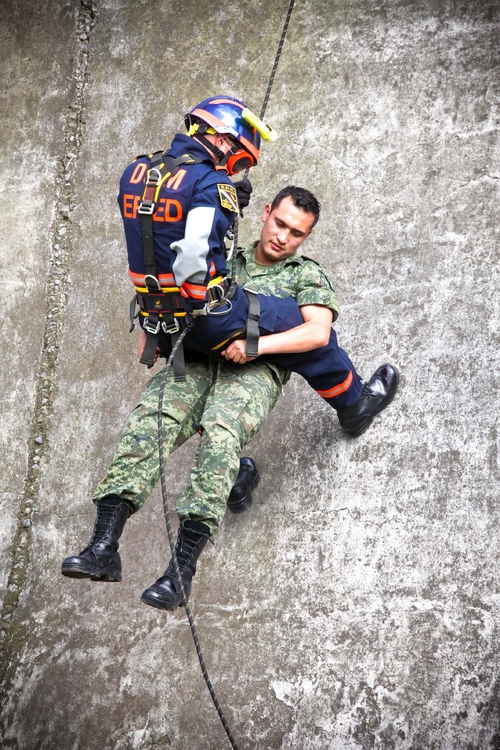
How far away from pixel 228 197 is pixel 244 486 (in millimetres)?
1469

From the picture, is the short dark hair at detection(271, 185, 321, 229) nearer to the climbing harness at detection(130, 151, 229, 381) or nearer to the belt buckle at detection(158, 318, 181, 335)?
the climbing harness at detection(130, 151, 229, 381)

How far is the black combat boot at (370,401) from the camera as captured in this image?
3.58 metres

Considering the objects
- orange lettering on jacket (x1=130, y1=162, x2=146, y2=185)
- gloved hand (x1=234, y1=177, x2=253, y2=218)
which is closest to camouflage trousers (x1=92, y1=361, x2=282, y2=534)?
gloved hand (x1=234, y1=177, x2=253, y2=218)

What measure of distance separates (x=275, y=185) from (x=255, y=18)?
1.14m

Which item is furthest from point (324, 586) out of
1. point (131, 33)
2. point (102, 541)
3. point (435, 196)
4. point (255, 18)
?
point (131, 33)

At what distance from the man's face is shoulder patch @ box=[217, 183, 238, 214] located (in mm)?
553

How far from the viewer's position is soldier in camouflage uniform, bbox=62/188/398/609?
108 inches

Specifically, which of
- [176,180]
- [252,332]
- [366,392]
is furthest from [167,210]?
[366,392]

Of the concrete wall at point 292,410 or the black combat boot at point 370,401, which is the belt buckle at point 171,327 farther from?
the concrete wall at point 292,410

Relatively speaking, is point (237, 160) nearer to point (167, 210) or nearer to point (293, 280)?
point (167, 210)

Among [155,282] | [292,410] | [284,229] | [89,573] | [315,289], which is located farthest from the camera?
[292,410]

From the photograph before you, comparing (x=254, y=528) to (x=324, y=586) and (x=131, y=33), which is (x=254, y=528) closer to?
(x=324, y=586)

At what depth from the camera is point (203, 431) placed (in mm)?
2953

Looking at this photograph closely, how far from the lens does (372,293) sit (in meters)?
3.96
